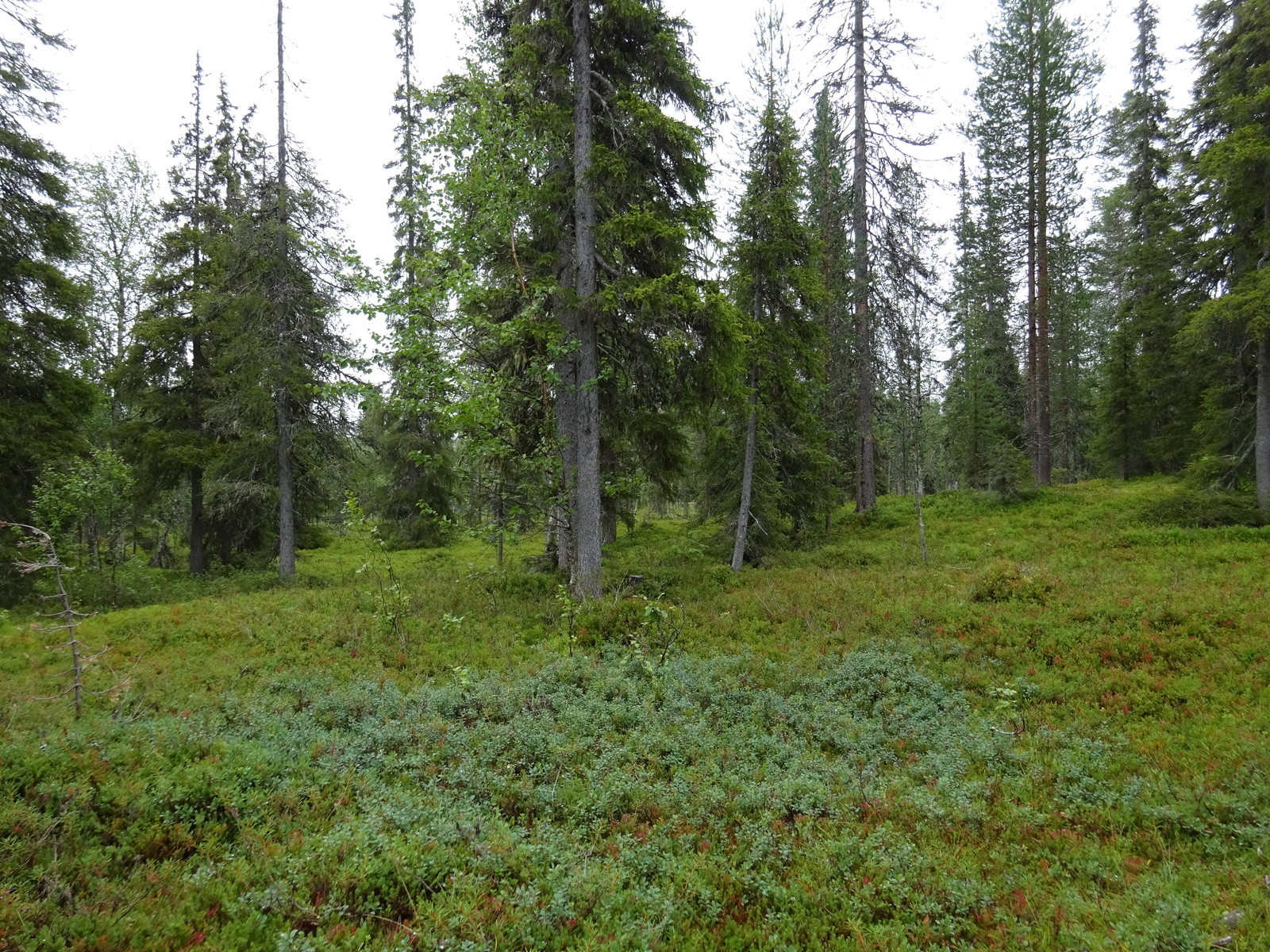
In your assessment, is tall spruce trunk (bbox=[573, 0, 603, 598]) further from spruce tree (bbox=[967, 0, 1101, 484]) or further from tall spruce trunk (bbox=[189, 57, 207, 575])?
spruce tree (bbox=[967, 0, 1101, 484])

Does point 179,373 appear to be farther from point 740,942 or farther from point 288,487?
point 740,942

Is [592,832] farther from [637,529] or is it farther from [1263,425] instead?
[637,529]

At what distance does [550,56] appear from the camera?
36.9ft

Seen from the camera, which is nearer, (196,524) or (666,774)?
(666,774)

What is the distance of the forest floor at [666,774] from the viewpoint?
360 centimetres

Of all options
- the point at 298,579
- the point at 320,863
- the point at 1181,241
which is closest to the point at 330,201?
the point at 298,579

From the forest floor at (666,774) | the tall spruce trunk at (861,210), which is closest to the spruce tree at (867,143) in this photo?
the tall spruce trunk at (861,210)

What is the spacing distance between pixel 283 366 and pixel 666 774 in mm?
16050

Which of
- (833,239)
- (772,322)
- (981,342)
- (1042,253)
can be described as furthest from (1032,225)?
(772,322)

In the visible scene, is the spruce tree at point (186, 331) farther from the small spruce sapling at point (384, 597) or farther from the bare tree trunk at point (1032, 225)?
the bare tree trunk at point (1032, 225)

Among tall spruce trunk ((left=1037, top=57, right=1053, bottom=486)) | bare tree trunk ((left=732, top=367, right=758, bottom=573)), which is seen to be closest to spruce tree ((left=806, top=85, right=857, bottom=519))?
bare tree trunk ((left=732, top=367, right=758, bottom=573))

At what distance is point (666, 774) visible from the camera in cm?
575

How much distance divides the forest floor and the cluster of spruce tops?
380 cm

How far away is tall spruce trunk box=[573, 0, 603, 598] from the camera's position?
11.0m
